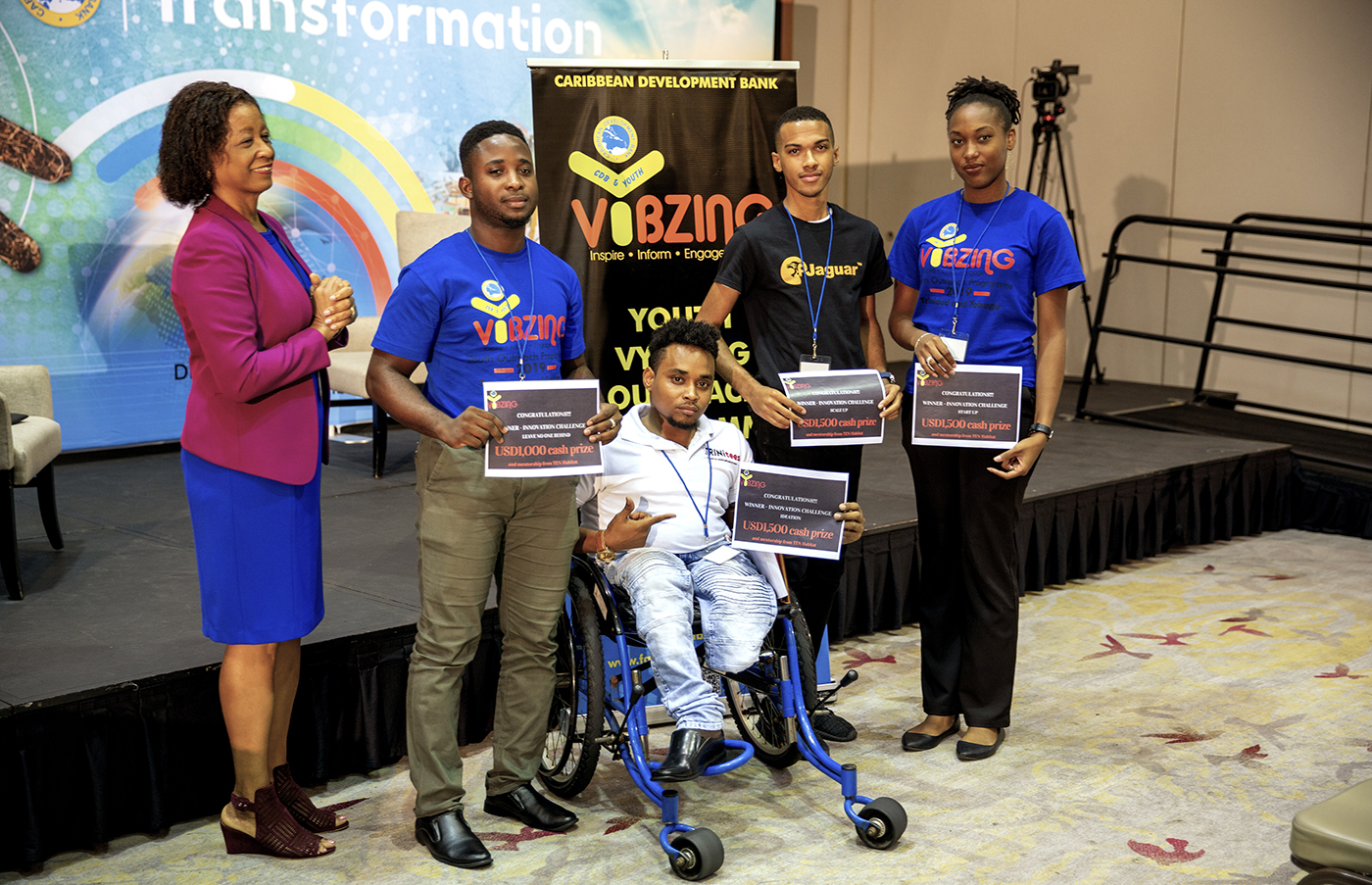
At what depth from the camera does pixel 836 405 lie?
288 centimetres

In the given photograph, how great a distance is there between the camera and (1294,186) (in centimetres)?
721

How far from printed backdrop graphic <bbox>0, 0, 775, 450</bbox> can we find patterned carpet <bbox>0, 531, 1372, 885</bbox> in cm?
301

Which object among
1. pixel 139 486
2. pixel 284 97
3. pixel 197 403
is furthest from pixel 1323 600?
pixel 284 97

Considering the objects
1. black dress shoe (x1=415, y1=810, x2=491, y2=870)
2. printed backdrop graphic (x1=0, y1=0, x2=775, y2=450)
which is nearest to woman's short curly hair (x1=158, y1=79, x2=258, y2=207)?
black dress shoe (x1=415, y1=810, x2=491, y2=870)

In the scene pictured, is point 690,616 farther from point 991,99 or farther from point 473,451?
point 991,99

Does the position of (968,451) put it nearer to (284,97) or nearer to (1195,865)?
(1195,865)

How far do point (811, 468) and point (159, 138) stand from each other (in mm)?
4221

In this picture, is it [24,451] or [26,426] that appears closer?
[24,451]

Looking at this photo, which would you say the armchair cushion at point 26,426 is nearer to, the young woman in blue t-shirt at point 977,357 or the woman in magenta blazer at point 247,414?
the woman in magenta blazer at point 247,414

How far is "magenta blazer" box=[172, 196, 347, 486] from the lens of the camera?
230cm

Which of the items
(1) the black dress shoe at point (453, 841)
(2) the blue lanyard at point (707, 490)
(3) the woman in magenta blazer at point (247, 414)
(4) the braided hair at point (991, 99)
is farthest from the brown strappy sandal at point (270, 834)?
(4) the braided hair at point (991, 99)

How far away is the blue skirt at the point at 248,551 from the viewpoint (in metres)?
2.40

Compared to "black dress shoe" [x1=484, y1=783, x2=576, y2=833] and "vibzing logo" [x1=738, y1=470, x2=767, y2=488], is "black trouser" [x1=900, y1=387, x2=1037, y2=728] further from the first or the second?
"black dress shoe" [x1=484, y1=783, x2=576, y2=833]

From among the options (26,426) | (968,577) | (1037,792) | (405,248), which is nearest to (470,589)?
(968,577)
